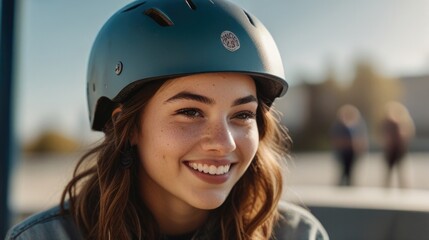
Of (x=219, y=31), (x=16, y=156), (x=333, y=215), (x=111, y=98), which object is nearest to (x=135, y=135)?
(x=111, y=98)

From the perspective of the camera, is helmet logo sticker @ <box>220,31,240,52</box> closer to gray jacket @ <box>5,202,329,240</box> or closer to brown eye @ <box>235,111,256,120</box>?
brown eye @ <box>235,111,256,120</box>

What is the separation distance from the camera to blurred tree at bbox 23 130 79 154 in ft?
109

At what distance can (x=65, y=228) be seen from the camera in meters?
2.53

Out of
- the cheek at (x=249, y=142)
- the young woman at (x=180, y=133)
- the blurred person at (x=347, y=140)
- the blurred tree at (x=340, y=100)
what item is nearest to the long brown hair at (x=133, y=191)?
the young woman at (x=180, y=133)

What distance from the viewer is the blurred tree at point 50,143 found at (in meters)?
33.2

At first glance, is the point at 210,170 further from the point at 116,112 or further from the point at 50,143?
the point at 50,143

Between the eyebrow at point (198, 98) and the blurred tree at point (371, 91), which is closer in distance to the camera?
the eyebrow at point (198, 98)

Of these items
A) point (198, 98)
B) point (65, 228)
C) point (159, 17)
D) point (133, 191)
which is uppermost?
point (159, 17)

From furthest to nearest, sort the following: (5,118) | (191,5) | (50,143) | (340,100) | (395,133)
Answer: (340,100), (50,143), (395,133), (5,118), (191,5)

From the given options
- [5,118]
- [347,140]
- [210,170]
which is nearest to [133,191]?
[210,170]

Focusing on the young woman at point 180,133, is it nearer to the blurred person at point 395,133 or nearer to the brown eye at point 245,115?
the brown eye at point 245,115

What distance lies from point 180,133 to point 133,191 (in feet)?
1.45

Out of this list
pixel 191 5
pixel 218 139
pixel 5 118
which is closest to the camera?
pixel 218 139

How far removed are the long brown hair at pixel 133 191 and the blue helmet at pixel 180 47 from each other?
0.28 ft
